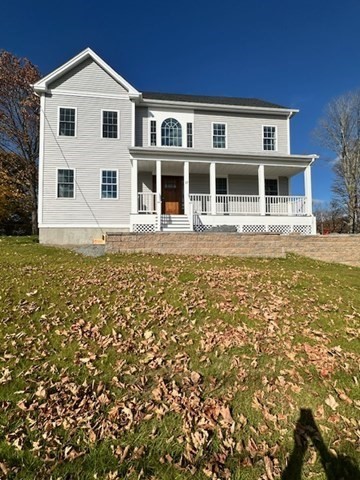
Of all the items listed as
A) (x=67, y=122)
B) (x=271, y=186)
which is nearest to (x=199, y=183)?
(x=271, y=186)

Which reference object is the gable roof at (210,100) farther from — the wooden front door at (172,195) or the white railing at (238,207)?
the white railing at (238,207)

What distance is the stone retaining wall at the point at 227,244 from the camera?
34.6 ft

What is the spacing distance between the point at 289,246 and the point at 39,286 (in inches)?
345

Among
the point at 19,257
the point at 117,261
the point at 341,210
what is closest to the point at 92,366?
the point at 117,261

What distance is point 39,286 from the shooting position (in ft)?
20.2

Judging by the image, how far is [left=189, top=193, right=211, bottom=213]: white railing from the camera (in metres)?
14.0

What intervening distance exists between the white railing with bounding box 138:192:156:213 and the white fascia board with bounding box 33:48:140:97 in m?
4.97

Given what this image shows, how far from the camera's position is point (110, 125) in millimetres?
15016

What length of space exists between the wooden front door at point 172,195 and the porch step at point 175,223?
8.08 feet

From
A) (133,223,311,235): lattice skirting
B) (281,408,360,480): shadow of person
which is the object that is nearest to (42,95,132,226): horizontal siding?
(133,223,311,235): lattice skirting

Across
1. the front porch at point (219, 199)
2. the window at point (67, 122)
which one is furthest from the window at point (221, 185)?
the window at point (67, 122)

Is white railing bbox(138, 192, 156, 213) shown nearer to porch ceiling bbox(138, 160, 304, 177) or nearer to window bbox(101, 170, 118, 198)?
window bbox(101, 170, 118, 198)

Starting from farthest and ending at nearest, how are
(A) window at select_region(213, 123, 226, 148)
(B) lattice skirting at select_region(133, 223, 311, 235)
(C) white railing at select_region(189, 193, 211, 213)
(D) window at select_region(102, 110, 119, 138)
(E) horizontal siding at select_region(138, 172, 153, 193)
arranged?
(A) window at select_region(213, 123, 226, 148) < (E) horizontal siding at select_region(138, 172, 153, 193) < (D) window at select_region(102, 110, 119, 138) < (C) white railing at select_region(189, 193, 211, 213) < (B) lattice skirting at select_region(133, 223, 311, 235)

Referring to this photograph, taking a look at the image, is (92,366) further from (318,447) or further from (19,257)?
(19,257)
